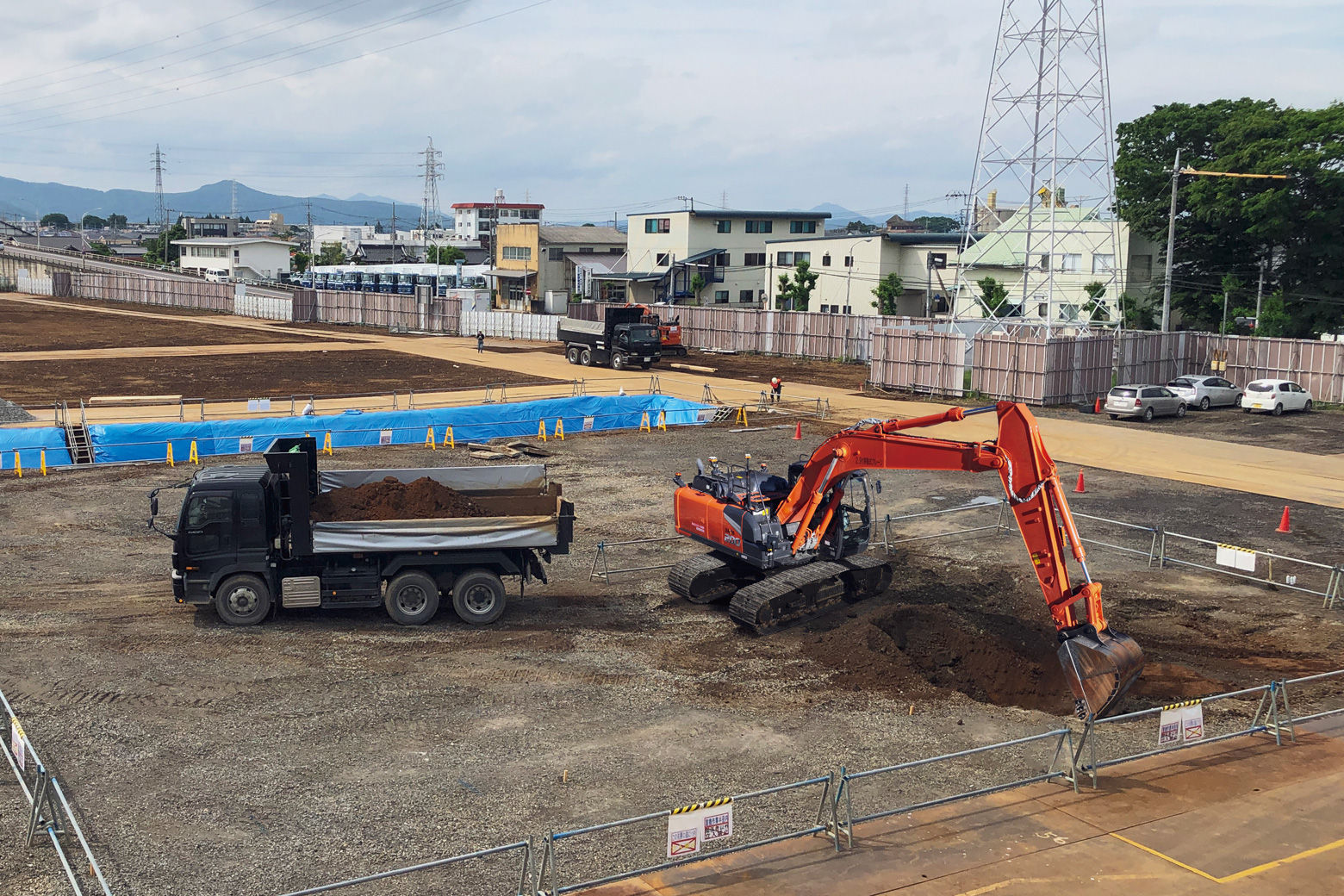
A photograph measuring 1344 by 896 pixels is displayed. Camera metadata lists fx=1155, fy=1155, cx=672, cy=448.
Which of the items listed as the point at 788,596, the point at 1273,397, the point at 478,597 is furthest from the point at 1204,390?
the point at 478,597

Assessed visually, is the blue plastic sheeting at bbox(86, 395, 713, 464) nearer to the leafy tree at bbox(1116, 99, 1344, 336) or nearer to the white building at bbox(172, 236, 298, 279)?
the leafy tree at bbox(1116, 99, 1344, 336)

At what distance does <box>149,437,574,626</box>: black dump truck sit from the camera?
768 inches

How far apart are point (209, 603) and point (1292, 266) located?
65273mm

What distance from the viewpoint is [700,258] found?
100062mm

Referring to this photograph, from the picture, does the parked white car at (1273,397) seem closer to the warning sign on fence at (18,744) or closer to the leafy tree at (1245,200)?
the leafy tree at (1245,200)

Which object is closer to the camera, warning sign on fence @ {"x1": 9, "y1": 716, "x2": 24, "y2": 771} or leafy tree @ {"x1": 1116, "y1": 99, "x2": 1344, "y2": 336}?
warning sign on fence @ {"x1": 9, "y1": 716, "x2": 24, "y2": 771}

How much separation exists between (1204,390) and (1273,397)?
2.67 meters

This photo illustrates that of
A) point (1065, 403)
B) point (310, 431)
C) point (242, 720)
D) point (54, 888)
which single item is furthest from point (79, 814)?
point (1065, 403)

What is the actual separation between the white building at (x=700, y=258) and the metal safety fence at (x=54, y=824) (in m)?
86.9

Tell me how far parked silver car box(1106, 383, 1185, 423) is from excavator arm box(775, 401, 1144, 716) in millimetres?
30532

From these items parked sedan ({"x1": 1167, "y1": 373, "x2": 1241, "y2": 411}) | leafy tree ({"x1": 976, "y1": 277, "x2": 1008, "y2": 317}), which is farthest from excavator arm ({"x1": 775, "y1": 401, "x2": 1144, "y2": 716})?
leafy tree ({"x1": 976, "y1": 277, "x2": 1008, "y2": 317})

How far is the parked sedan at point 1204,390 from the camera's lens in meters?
49.7

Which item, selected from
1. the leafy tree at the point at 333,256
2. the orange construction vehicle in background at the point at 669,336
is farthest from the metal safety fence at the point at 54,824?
the leafy tree at the point at 333,256

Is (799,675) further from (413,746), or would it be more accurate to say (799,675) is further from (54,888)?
(54,888)
